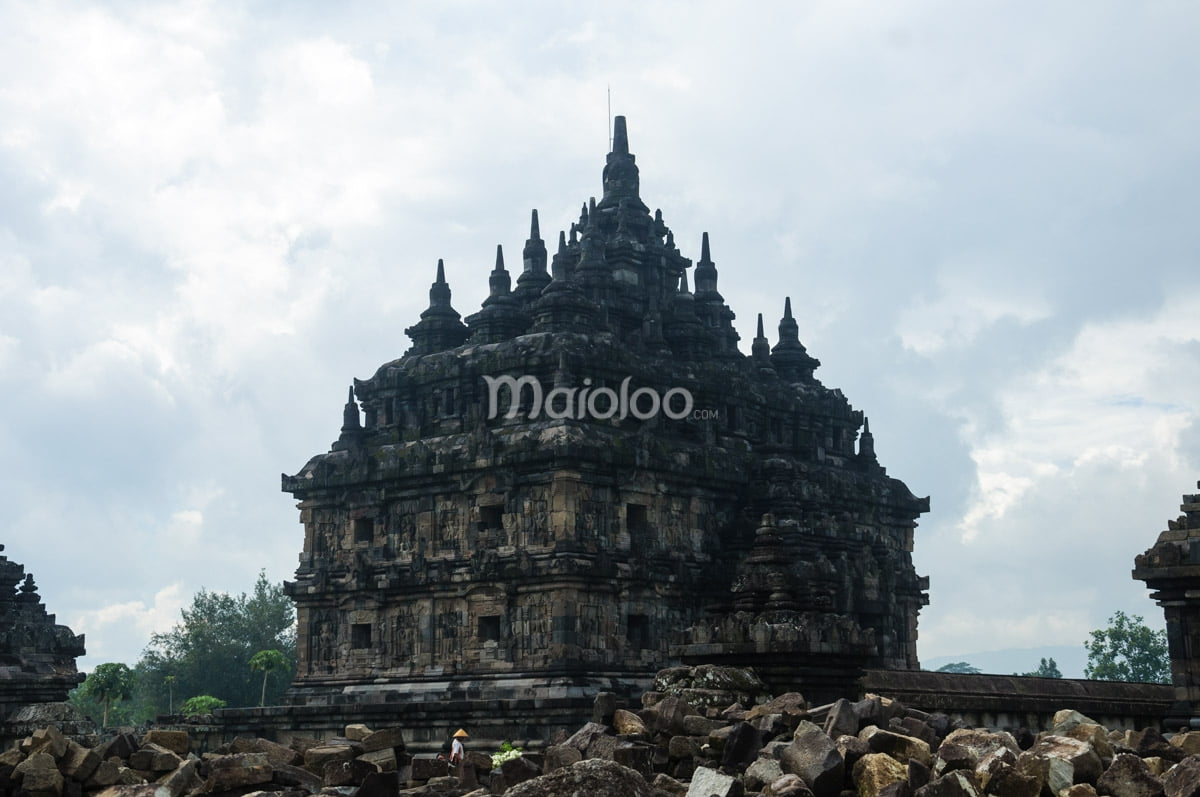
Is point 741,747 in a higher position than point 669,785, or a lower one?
higher

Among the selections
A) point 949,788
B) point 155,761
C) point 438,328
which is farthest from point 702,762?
point 438,328

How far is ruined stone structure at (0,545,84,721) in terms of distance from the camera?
3838 centimetres

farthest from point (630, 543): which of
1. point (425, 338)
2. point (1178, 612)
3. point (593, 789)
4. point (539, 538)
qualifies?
point (593, 789)

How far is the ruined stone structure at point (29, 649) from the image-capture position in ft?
126

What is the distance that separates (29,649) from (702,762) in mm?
23164

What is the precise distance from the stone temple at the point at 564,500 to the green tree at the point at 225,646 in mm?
42932

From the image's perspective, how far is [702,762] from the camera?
2142 cm

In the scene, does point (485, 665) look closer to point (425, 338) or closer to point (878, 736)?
point (425, 338)

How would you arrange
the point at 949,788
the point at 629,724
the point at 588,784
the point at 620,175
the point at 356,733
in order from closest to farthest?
Result: the point at 588,784 → the point at 949,788 → the point at 629,724 → the point at 356,733 → the point at 620,175

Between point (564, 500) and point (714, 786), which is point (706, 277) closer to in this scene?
point (564, 500)

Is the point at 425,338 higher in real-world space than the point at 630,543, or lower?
higher

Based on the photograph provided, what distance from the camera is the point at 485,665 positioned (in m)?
40.7

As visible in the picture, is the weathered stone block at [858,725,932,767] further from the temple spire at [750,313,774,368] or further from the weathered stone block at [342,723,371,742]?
the temple spire at [750,313,774,368]

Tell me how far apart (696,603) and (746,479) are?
430 cm
